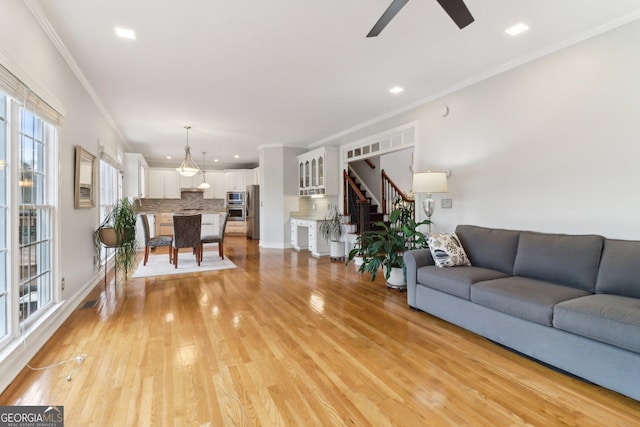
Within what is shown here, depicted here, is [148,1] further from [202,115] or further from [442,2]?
[202,115]

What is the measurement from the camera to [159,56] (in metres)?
3.22

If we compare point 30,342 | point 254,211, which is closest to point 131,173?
point 254,211

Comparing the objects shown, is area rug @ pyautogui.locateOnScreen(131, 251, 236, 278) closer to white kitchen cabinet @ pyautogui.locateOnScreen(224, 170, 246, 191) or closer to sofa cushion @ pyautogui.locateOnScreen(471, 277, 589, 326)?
sofa cushion @ pyautogui.locateOnScreen(471, 277, 589, 326)

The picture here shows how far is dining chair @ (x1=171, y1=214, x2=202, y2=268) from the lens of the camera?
17.8 ft

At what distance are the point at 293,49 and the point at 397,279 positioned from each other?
10.0ft

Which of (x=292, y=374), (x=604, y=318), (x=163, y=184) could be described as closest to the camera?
(x=604, y=318)

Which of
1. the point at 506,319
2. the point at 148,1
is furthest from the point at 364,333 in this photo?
the point at 148,1

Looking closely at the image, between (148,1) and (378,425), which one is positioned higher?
(148,1)

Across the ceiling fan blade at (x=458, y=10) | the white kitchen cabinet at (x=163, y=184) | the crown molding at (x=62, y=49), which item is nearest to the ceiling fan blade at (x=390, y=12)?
the ceiling fan blade at (x=458, y=10)

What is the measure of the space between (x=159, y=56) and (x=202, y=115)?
84.8 inches

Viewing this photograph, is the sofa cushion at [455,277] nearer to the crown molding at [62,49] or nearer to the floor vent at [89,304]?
the floor vent at [89,304]

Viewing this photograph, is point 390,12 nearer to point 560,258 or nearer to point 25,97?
point 560,258

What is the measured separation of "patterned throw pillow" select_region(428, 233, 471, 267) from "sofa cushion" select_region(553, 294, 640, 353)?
114 centimetres

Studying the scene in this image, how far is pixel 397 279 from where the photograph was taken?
13.7ft
